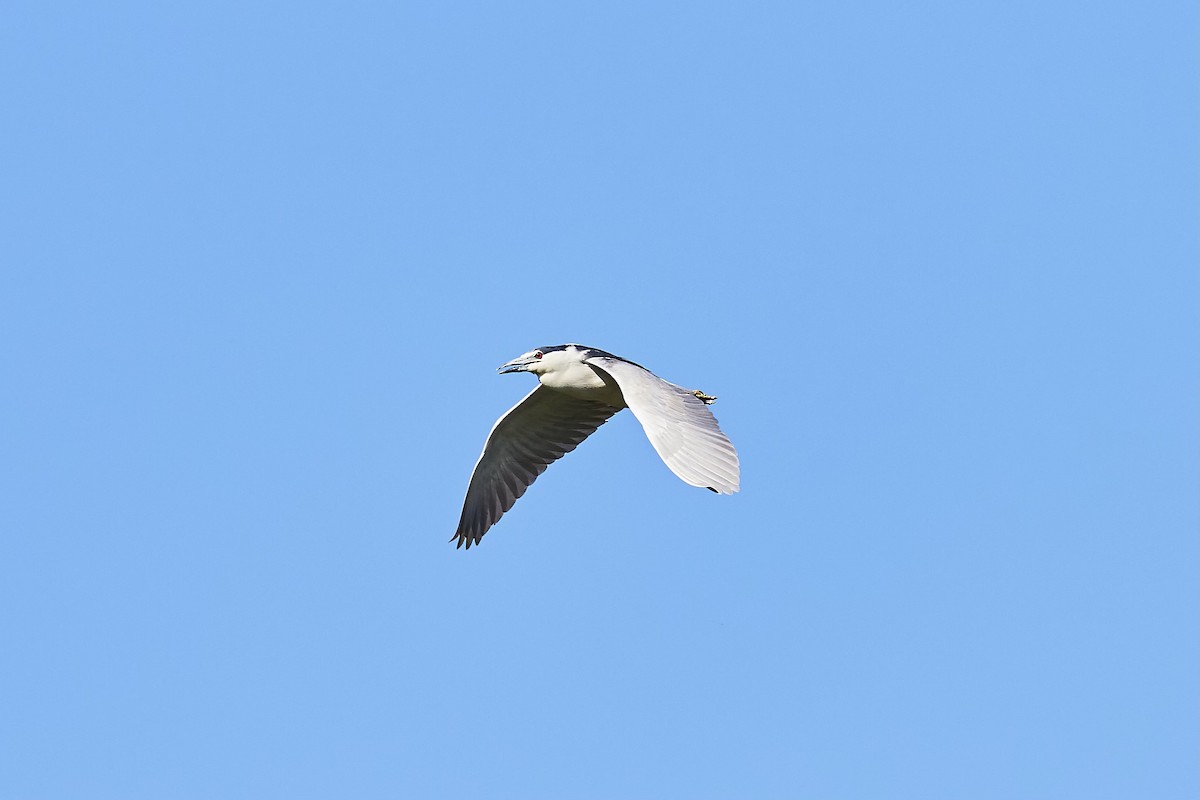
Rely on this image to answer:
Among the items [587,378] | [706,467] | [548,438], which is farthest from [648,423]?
[548,438]

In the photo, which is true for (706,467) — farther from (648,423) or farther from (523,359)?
(523,359)

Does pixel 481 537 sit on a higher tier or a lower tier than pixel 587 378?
lower

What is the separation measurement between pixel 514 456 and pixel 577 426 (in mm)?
869

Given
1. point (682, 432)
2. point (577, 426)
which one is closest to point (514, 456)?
point (577, 426)

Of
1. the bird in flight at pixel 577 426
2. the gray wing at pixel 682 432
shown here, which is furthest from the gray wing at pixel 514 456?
the gray wing at pixel 682 432

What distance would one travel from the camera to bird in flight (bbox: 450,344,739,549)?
40.2ft

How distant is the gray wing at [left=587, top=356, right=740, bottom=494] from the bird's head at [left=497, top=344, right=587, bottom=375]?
172 cm

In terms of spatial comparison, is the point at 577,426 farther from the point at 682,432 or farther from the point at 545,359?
the point at 682,432

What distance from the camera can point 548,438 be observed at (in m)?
17.5

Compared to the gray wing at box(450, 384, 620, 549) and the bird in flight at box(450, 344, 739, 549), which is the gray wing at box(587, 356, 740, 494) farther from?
the gray wing at box(450, 384, 620, 549)

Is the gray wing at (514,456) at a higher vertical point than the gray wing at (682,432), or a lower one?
higher

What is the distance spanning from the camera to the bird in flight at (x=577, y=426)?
1227 cm

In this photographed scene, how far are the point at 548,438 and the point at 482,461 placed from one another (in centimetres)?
83

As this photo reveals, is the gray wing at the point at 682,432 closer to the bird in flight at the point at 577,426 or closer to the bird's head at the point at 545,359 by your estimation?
the bird in flight at the point at 577,426
